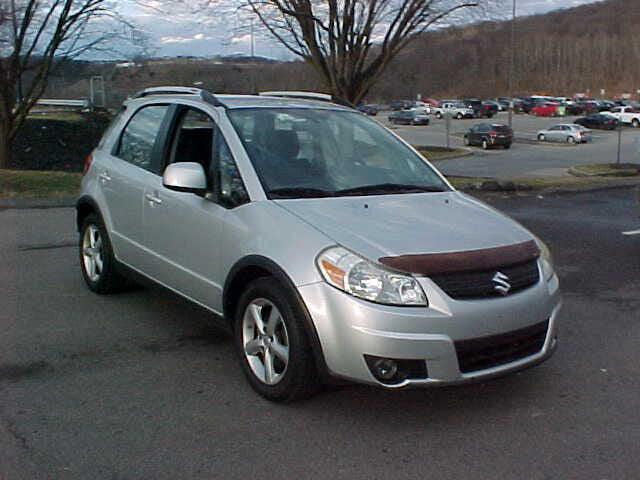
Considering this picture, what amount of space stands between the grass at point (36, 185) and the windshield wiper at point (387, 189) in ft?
27.0

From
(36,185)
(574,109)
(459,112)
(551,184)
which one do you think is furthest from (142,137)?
(574,109)

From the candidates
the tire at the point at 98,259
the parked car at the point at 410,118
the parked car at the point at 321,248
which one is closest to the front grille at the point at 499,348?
the parked car at the point at 321,248

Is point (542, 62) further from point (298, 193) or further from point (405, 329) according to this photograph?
point (405, 329)

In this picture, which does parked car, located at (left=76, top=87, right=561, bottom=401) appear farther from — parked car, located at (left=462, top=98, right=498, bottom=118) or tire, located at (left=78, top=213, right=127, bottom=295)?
parked car, located at (left=462, top=98, right=498, bottom=118)

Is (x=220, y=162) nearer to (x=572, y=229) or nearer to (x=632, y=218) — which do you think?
(x=572, y=229)

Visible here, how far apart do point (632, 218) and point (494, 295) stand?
28.3 ft

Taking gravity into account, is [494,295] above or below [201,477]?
above

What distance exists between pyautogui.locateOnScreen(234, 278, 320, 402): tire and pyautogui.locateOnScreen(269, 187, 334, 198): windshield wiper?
21.8 inches

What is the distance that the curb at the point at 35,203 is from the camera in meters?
11.0

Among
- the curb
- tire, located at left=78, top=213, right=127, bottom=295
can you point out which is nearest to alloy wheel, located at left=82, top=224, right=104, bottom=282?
tire, located at left=78, top=213, right=127, bottom=295

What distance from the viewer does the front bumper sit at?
356cm

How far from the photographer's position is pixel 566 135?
166 ft

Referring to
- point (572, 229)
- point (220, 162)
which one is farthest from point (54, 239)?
point (572, 229)

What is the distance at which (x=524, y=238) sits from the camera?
4191 mm
